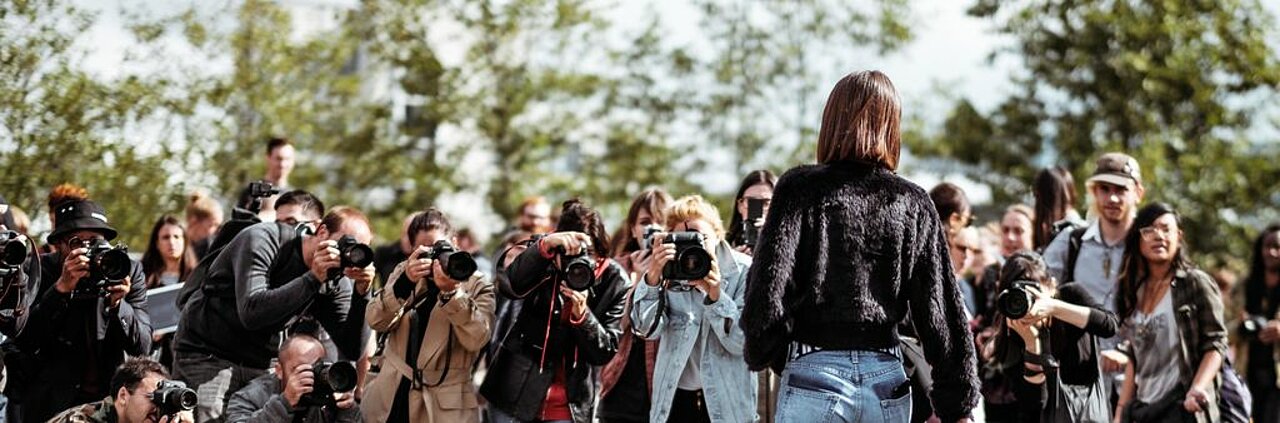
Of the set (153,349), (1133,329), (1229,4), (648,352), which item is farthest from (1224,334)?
(1229,4)

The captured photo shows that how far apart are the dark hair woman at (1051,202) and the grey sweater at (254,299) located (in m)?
3.86

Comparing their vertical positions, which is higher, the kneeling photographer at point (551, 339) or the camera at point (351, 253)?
the camera at point (351, 253)

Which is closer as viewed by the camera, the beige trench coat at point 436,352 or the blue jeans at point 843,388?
the blue jeans at point 843,388

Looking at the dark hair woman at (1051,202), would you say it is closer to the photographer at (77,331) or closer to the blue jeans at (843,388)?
the blue jeans at (843,388)

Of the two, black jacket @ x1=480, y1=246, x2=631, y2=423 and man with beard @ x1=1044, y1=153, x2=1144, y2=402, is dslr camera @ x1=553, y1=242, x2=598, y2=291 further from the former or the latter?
man with beard @ x1=1044, y1=153, x2=1144, y2=402

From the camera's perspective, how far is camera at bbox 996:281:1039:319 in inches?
265

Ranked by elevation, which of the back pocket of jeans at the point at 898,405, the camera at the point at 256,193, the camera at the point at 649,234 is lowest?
the back pocket of jeans at the point at 898,405

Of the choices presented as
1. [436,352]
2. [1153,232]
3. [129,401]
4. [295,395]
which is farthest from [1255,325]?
[129,401]

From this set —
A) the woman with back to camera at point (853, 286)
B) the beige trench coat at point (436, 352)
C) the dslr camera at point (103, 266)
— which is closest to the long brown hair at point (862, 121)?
the woman with back to camera at point (853, 286)

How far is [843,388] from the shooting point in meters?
5.15

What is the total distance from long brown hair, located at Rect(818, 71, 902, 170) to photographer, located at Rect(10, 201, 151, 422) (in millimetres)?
3816

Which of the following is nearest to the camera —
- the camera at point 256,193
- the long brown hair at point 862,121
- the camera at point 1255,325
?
the long brown hair at point 862,121

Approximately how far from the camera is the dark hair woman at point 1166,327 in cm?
816

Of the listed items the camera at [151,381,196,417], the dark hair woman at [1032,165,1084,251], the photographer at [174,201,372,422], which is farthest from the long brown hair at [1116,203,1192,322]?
the camera at [151,381,196,417]
